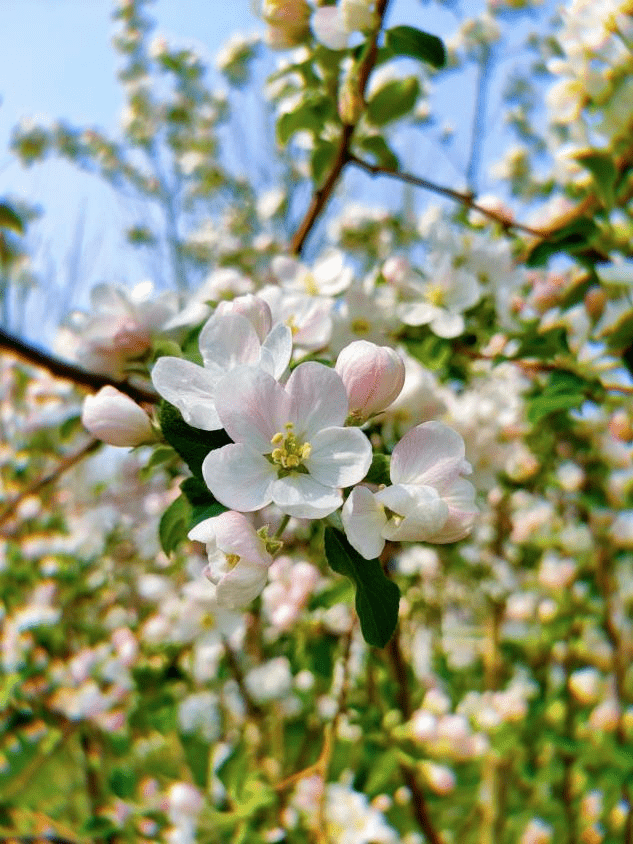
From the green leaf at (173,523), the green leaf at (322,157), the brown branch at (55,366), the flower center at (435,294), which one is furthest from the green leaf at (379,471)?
the green leaf at (322,157)

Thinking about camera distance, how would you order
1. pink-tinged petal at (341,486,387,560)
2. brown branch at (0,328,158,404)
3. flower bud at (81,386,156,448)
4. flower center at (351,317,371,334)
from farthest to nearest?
1. flower center at (351,317,371,334)
2. brown branch at (0,328,158,404)
3. flower bud at (81,386,156,448)
4. pink-tinged petal at (341,486,387,560)

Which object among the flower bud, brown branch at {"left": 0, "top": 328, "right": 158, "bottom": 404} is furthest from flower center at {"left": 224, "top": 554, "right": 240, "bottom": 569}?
brown branch at {"left": 0, "top": 328, "right": 158, "bottom": 404}

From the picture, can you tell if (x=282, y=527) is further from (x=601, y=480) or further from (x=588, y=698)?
(x=588, y=698)

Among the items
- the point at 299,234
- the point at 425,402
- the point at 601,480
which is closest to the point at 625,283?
the point at 425,402

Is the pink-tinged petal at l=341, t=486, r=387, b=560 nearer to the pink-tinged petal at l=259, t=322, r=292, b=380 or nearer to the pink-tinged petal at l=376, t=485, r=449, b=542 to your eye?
the pink-tinged petal at l=376, t=485, r=449, b=542

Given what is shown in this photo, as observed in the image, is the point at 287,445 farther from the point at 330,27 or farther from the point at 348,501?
Answer: the point at 330,27

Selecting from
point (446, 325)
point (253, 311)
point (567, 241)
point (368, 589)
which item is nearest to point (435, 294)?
point (446, 325)

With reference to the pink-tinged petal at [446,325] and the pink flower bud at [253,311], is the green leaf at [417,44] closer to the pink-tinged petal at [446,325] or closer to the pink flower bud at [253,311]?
the pink-tinged petal at [446,325]
